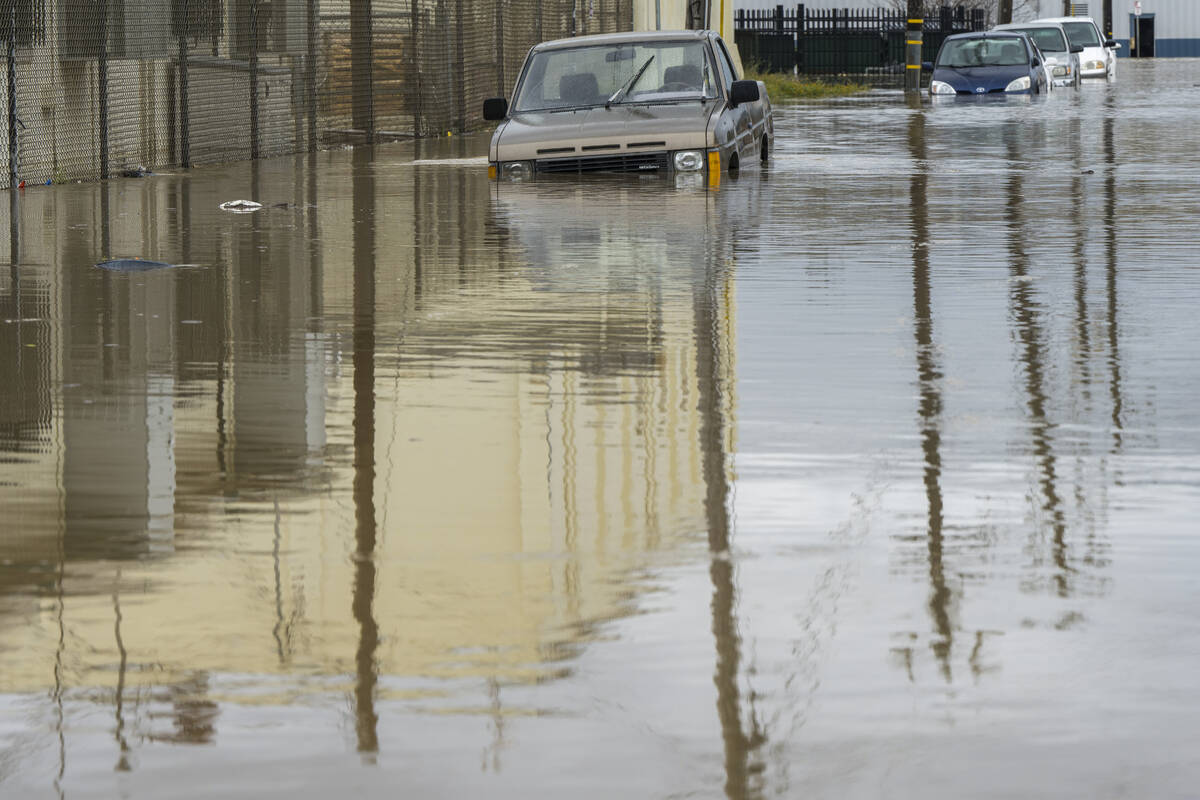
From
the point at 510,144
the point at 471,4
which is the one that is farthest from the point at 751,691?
the point at 471,4

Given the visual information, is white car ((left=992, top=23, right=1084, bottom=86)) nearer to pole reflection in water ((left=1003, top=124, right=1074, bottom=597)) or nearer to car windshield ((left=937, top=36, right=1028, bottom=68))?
car windshield ((left=937, top=36, right=1028, bottom=68))

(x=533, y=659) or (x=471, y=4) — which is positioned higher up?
(x=471, y=4)

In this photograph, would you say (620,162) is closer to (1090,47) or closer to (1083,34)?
(1090,47)

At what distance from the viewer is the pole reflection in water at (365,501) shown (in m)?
4.22

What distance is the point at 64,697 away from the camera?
4.27 meters

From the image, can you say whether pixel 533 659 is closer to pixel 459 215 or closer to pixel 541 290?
pixel 541 290

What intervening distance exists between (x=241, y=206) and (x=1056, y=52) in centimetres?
3410

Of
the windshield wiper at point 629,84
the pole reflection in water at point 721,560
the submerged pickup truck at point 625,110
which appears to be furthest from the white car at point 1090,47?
the pole reflection in water at point 721,560

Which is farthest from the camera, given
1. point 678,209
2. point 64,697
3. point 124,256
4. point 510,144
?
point 510,144

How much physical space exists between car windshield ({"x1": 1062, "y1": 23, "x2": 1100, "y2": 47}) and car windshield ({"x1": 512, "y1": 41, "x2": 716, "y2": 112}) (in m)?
37.1

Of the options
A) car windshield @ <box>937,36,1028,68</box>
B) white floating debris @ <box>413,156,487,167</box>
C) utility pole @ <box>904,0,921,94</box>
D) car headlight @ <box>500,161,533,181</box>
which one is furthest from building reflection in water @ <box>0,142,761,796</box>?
utility pole @ <box>904,0,921,94</box>

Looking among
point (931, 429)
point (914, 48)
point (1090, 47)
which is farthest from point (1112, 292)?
point (1090, 47)

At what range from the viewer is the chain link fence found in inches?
817

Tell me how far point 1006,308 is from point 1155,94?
36631 mm
